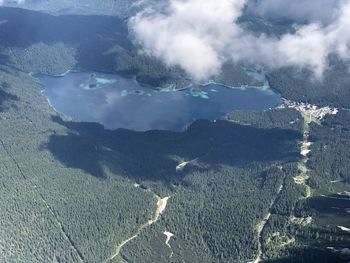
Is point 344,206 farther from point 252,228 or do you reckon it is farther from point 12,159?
point 12,159

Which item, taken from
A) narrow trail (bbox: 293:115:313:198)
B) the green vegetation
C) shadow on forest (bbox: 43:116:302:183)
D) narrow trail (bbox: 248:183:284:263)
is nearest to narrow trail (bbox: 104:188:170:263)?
the green vegetation

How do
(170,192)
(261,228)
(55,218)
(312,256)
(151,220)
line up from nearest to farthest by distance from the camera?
1. (312,256)
2. (55,218)
3. (261,228)
4. (151,220)
5. (170,192)

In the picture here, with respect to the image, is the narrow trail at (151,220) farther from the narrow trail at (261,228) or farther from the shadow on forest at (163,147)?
the narrow trail at (261,228)

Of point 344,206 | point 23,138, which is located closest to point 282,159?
point 344,206

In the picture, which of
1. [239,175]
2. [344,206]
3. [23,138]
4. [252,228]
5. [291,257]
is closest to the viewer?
[291,257]

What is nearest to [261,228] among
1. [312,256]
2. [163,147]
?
[312,256]

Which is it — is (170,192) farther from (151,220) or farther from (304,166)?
(304,166)

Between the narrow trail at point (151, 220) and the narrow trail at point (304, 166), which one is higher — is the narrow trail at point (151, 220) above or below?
below

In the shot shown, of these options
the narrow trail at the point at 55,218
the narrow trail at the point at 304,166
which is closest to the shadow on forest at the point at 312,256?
the narrow trail at the point at 304,166
